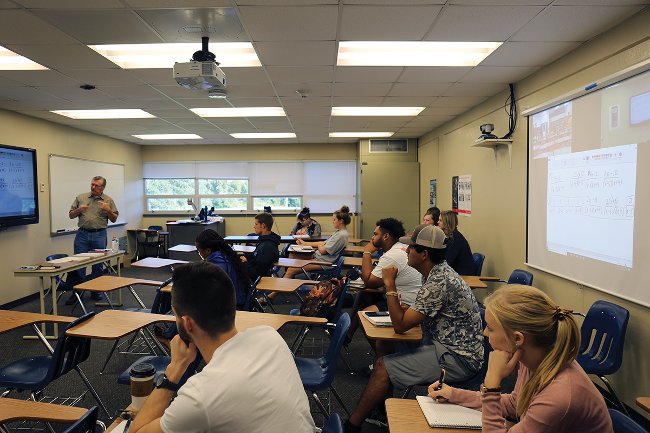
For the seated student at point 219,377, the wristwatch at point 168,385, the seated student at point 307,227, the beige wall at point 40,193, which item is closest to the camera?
the seated student at point 219,377

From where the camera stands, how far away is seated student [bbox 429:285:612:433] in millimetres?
1244

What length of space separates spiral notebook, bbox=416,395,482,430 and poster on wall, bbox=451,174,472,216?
500cm

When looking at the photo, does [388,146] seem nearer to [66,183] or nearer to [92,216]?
[92,216]

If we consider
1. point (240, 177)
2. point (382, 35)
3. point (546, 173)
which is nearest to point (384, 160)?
point (240, 177)

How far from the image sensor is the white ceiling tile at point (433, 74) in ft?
13.7

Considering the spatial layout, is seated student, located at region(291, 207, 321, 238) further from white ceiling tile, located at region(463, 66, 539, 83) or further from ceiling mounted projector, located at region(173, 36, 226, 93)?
ceiling mounted projector, located at region(173, 36, 226, 93)

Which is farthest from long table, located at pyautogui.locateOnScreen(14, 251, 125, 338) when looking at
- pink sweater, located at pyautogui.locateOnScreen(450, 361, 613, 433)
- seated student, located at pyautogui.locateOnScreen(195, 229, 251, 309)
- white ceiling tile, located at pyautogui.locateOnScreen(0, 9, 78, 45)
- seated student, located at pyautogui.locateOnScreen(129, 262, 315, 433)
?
A: pink sweater, located at pyautogui.locateOnScreen(450, 361, 613, 433)

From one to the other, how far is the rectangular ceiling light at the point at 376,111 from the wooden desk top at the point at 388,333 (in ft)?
14.0

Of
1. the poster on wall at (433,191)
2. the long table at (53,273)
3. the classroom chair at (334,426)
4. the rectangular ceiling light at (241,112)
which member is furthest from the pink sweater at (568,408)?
the poster on wall at (433,191)

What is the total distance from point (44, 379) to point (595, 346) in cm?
367

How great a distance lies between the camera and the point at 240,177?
1062cm

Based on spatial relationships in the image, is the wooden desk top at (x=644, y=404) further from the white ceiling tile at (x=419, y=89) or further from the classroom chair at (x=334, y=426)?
the white ceiling tile at (x=419, y=89)

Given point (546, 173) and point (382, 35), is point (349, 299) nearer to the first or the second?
point (546, 173)

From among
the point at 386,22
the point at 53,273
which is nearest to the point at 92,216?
the point at 53,273
